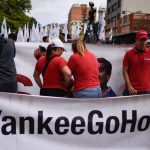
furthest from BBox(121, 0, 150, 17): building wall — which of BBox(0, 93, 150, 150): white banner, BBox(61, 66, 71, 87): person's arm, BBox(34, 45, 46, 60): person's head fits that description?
BBox(0, 93, 150, 150): white banner

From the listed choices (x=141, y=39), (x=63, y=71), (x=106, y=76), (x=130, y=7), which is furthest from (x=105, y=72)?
A: (x=130, y=7)

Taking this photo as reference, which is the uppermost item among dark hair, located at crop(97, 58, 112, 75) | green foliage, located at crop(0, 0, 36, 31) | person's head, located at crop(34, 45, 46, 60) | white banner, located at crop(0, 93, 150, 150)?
green foliage, located at crop(0, 0, 36, 31)

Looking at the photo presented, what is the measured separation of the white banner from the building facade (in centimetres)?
3945

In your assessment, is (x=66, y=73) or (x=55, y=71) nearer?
(x=66, y=73)

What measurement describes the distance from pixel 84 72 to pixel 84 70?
3 centimetres

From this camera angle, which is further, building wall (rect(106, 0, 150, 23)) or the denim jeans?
building wall (rect(106, 0, 150, 23))

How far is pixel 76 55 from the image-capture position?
21.1ft

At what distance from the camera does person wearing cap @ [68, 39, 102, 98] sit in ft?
20.9

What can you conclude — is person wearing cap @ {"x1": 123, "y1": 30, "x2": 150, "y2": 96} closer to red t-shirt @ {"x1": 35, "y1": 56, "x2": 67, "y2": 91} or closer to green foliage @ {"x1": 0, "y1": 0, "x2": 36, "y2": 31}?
red t-shirt @ {"x1": 35, "y1": 56, "x2": 67, "y2": 91}

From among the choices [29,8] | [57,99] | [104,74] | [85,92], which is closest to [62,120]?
[57,99]

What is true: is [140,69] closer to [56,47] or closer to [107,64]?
[56,47]

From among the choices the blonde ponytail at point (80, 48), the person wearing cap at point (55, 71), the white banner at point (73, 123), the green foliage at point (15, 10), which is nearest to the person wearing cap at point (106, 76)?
the person wearing cap at point (55, 71)

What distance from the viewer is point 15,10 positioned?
7888 cm

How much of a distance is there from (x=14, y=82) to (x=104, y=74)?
2.17 meters
